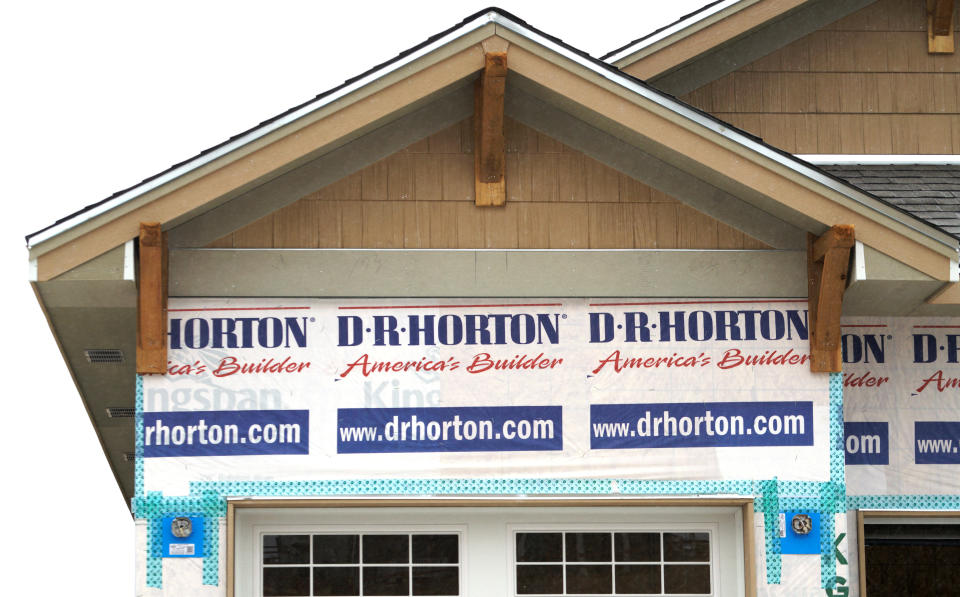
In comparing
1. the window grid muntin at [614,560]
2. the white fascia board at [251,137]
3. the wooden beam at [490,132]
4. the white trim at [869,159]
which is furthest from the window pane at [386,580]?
the white trim at [869,159]

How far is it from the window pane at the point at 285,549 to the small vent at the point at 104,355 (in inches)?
74.3

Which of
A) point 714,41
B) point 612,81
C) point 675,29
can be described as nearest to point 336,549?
point 612,81

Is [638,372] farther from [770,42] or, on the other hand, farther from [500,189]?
[770,42]

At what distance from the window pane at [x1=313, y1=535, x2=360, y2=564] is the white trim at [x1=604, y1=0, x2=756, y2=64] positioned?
14.6 feet

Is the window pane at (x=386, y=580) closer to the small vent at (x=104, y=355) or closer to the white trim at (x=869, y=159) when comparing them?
the small vent at (x=104, y=355)

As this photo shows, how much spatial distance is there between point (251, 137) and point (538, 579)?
141 inches

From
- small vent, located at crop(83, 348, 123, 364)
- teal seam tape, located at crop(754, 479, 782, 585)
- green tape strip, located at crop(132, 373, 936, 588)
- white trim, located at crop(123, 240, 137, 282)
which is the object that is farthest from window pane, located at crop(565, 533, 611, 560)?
small vent, located at crop(83, 348, 123, 364)

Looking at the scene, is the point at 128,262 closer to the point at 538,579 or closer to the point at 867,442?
the point at 538,579

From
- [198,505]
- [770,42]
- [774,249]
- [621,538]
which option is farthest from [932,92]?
[198,505]

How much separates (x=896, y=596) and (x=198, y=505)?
18.7 feet

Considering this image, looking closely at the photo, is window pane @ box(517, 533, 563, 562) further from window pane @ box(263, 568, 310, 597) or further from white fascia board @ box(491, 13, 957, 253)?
white fascia board @ box(491, 13, 957, 253)

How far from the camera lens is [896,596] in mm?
11086

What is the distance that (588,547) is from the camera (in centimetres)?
948

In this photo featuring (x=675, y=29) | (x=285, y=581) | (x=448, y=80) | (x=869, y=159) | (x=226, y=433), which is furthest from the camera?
(x=869, y=159)
